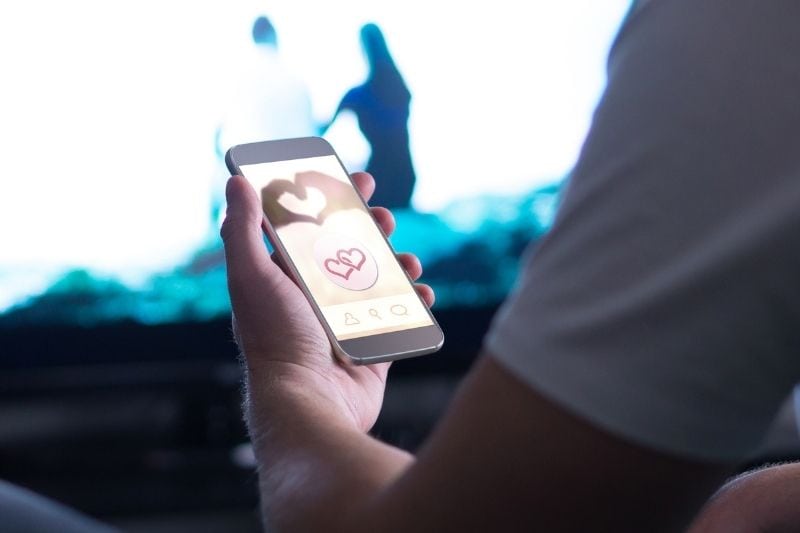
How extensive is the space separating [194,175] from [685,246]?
3.91 feet

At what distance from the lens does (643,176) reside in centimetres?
37

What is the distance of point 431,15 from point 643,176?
1.20m

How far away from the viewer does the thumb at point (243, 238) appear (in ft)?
2.27

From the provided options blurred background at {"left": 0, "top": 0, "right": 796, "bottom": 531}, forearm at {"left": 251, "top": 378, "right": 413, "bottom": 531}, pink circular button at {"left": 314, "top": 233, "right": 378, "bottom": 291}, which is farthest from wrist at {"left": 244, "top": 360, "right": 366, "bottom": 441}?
blurred background at {"left": 0, "top": 0, "right": 796, "bottom": 531}

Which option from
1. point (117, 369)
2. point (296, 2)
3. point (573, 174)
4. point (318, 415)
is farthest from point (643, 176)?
point (117, 369)

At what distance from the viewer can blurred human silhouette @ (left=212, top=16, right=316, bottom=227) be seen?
1483mm

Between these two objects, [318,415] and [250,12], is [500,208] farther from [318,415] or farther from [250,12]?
[318,415]

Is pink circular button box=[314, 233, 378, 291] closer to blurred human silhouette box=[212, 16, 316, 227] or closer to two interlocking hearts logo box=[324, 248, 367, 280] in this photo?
two interlocking hearts logo box=[324, 248, 367, 280]

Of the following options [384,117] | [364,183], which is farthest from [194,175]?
[364,183]

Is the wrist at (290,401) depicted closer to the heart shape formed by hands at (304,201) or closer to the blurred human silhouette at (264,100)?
the heart shape formed by hands at (304,201)

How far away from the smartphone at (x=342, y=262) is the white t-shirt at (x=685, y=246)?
1.21ft

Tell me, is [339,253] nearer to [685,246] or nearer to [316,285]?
[316,285]

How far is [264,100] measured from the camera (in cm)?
150

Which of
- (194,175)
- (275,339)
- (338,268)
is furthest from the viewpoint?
(194,175)
